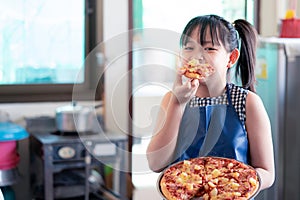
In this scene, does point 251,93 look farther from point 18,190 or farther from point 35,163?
point 18,190

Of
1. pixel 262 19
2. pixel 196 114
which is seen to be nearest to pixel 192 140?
pixel 196 114

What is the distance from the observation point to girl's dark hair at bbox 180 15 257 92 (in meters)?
1.24

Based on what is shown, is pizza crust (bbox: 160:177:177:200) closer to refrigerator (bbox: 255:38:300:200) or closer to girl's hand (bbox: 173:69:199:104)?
girl's hand (bbox: 173:69:199:104)

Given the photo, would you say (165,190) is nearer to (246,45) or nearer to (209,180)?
(209,180)

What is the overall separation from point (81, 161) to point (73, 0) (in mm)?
1060

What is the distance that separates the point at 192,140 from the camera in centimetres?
126

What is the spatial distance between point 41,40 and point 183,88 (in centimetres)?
216

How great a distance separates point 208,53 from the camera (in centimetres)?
123

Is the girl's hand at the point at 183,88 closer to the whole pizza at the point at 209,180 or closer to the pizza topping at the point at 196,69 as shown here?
the pizza topping at the point at 196,69

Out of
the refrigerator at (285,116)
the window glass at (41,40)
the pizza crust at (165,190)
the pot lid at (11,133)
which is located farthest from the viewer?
the window glass at (41,40)

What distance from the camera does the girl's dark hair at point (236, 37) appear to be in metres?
1.24

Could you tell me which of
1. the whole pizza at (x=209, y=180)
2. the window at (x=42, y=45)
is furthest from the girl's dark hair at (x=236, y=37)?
the window at (x=42, y=45)

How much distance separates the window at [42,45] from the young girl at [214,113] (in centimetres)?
203

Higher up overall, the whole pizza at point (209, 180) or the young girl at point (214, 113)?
the young girl at point (214, 113)
